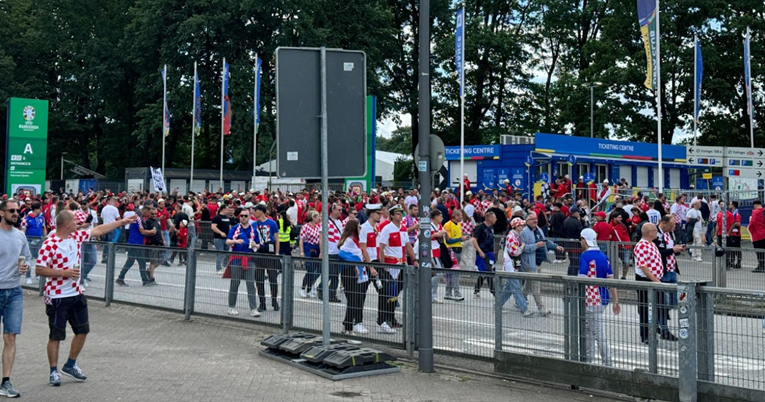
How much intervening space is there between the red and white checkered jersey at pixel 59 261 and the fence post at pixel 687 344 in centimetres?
587

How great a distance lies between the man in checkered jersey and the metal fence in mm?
3375

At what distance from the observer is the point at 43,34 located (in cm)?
5734

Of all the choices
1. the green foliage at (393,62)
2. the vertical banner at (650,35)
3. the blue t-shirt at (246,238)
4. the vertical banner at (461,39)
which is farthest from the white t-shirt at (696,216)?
the green foliage at (393,62)

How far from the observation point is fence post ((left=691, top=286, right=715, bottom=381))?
23.8 feet

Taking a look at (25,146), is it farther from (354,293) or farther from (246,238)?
(354,293)

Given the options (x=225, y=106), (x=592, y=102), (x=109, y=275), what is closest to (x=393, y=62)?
(x=592, y=102)

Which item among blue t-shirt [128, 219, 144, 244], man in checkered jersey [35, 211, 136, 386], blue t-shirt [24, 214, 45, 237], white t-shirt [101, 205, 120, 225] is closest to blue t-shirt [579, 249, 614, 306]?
man in checkered jersey [35, 211, 136, 386]

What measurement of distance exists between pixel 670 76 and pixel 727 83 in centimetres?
325

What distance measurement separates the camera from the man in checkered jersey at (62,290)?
7992mm

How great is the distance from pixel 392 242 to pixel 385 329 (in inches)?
85.0

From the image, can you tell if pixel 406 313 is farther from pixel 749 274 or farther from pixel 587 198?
pixel 587 198

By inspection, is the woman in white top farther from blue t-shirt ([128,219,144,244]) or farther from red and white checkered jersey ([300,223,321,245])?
blue t-shirt ([128,219,144,244])

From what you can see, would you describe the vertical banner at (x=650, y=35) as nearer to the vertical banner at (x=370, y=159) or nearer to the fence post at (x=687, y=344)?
the vertical banner at (x=370, y=159)

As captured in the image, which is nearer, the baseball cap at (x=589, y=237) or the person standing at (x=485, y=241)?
the baseball cap at (x=589, y=237)
